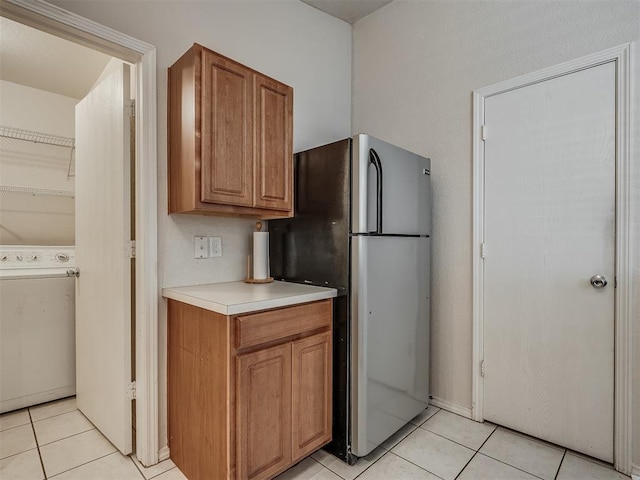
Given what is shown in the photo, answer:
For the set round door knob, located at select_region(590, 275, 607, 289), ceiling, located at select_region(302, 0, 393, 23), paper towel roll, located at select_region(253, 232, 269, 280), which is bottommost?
round door knob, located at select_region(590, 275, 607, 289)

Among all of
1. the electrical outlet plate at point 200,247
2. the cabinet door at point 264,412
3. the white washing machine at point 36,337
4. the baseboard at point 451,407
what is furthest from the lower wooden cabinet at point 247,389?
the white washing machine at point 36,337

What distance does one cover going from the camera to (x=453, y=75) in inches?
90.0

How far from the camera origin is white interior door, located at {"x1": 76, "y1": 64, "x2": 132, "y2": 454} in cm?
180

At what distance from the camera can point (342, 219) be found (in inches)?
69.1

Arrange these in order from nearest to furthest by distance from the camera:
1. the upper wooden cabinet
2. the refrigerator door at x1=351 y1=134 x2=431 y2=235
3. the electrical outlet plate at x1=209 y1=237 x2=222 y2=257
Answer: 1. the upper wooden cabinet
2. the refrigerator door at x1=351 y1=134 x2=431 y2=235
3. the electrical outlet plate at x1=209 y1=237 x2=222 y2=257

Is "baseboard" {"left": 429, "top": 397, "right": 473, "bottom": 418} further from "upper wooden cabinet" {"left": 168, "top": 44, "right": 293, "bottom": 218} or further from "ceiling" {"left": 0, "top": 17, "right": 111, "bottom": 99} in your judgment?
"ceiling" {"left": 0, "top": 17, "right": 111, "bottom": 99}

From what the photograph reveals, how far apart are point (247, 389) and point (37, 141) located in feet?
10.3

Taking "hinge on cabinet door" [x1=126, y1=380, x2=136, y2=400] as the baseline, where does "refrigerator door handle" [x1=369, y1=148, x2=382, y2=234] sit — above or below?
above

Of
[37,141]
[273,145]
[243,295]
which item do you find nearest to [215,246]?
[243,295]

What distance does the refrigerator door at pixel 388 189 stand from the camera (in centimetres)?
170

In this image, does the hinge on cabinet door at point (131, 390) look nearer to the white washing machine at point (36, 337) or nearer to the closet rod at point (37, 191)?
the white washing machine at point (36, 337)

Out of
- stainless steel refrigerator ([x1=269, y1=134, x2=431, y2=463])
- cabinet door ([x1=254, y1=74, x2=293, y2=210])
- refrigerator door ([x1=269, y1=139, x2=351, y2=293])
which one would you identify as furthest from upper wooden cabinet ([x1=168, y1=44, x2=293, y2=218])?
stainless steel refrigerator ([x1=269, y1=134, x2=431, y2=463])

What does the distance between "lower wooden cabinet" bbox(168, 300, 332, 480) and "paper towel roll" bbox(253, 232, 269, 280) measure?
1.64 ft

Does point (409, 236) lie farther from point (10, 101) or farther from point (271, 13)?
point (10, 101)
